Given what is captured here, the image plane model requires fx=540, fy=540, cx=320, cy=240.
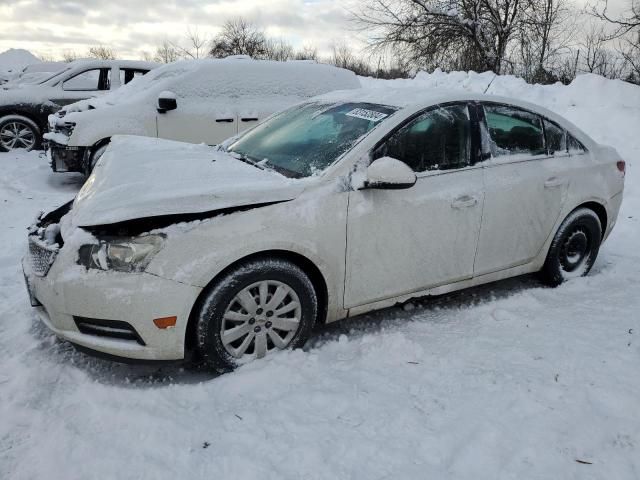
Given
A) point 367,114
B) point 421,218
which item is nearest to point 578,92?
point 367,114

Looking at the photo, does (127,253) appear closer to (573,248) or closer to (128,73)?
(573,248)

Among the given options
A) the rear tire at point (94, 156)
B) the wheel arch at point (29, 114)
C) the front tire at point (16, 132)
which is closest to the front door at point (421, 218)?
the rear tire at point (94, 156)

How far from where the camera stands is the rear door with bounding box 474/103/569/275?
3768mm

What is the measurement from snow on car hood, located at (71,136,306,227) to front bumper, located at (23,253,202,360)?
292 millimetres

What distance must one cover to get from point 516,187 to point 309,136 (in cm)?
152

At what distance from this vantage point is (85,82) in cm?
1015

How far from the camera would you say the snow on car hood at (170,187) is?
2.78m

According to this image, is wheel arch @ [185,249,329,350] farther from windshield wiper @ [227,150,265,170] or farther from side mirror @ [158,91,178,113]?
side mirror @ [158,91,178,113]

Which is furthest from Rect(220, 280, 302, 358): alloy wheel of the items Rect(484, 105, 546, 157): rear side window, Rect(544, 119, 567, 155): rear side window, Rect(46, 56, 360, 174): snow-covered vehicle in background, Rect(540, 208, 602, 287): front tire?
Rect(46, 56, 360, 174): snow-covered vehicle in background

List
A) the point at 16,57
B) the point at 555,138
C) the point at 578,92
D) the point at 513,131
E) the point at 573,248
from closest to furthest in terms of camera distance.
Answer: the point at 513,131 → the point at 555,138 → the point at 573,248 → the point at 578,92 → the point at 16,57

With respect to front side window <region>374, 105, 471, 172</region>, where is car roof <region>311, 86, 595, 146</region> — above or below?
above

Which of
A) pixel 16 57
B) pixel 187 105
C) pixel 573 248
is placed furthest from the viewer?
pixel 16 57

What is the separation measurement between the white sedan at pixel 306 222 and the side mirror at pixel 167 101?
302 centimetres

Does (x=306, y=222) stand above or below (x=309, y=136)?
below
